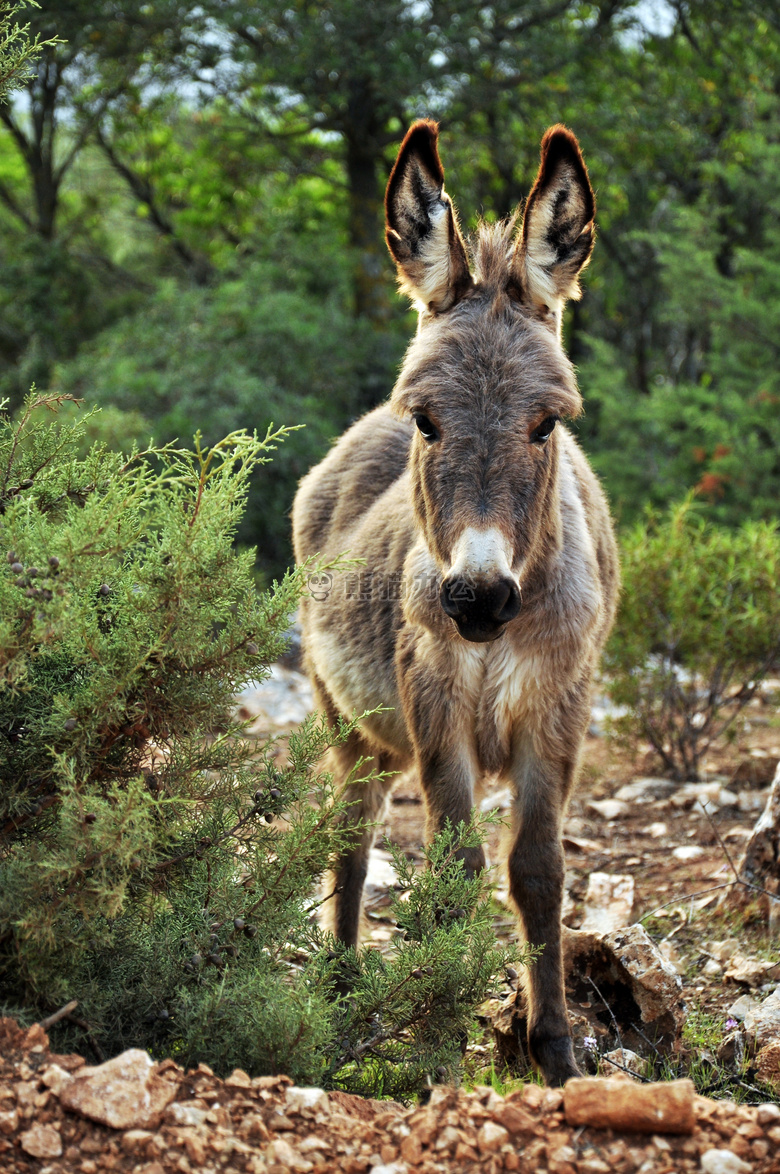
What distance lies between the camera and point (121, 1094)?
1.97 meters

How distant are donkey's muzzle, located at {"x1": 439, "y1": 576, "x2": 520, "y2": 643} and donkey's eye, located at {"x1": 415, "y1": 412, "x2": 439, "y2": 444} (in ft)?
1.78

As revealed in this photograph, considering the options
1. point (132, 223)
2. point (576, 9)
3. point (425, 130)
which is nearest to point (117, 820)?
point (425, 130)

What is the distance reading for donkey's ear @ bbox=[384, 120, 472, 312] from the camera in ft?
9.99

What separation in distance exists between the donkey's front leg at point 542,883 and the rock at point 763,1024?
0.56 m

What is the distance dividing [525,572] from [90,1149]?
1.90m

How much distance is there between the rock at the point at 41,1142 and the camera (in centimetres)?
186

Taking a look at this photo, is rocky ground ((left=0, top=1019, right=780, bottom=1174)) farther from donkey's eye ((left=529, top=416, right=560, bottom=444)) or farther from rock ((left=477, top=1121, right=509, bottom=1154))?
donkey's eye ((left=529, top=416, right=560, bottom=444))

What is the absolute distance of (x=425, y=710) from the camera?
10.5ft

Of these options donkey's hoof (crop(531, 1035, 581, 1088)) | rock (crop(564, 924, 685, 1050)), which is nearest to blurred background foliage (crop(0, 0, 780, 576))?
rock (crop(564, 924, 685, 1050))

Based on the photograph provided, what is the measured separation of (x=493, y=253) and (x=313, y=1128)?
2.56m

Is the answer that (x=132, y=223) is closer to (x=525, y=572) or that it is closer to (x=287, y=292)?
(x=287, y=292)

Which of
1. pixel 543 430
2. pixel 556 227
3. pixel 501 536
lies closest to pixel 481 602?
pixel 501 536

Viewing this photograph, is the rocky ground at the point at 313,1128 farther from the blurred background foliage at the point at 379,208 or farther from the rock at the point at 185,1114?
the blurred background foliage at the point at 379,208

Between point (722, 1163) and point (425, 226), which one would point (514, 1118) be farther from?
point (425, 226)
